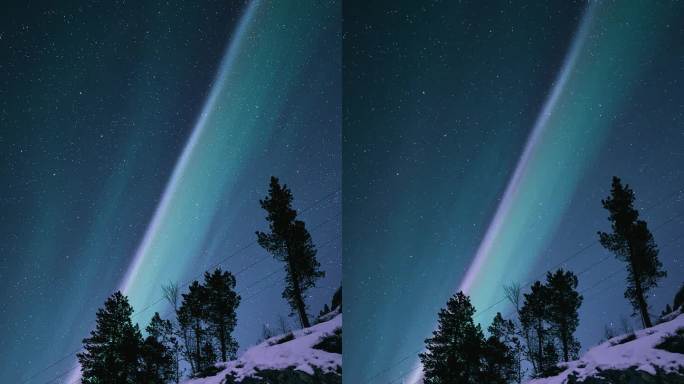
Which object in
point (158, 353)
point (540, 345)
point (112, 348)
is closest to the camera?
point (112, 348)

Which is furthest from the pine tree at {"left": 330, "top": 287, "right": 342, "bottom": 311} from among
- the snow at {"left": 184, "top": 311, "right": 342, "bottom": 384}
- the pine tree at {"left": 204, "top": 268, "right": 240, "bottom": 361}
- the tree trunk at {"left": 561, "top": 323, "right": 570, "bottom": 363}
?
the tree trunk at {"left": 561, "top": 323, "right": 570, "bottom": 363}

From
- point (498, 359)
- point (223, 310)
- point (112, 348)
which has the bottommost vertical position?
point (498, 359)

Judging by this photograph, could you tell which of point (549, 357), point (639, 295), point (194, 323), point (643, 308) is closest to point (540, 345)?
point (549, 357)

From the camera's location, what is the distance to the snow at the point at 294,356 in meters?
6.04

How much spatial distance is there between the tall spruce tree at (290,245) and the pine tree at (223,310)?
98cm

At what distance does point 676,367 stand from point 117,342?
9.84 meters

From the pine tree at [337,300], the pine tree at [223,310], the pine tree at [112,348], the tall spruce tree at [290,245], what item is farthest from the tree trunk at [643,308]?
the pine tree at [112,348]

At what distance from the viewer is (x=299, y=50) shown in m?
7.95

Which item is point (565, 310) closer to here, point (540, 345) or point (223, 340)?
point (540, 345)

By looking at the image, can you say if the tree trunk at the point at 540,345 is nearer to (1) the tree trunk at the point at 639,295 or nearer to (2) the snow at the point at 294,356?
(1) the tree trunk at the point at 639,295

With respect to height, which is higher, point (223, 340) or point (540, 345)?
point (223, 340)

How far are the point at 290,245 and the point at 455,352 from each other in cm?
1134

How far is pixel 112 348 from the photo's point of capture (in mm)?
4238

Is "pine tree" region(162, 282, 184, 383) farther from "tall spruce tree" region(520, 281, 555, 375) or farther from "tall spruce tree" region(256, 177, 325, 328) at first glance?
"tall spruce tree" region(520, 281, 555, 375)
